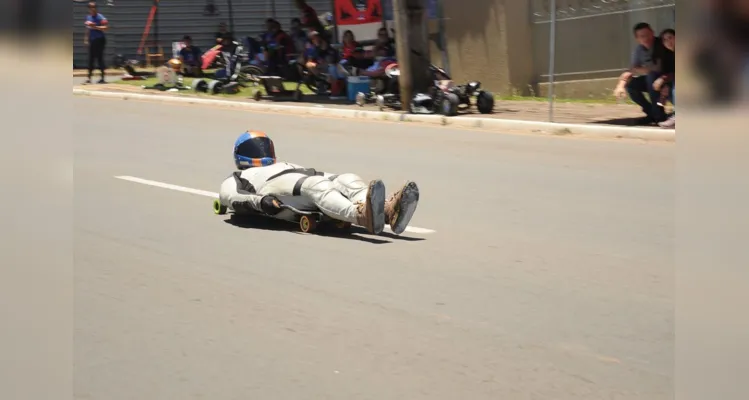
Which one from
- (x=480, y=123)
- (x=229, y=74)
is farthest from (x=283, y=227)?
(x=229, y=74)

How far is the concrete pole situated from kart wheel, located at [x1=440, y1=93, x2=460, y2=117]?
1165 mm

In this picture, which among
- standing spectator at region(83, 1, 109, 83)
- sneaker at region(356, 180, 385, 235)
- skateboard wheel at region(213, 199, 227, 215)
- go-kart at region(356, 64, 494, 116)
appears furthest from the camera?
standing spectator at region(83, 1, 109, 83)

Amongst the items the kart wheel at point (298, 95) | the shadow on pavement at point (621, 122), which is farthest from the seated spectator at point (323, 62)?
the shadow on pavement at point (621, 122)

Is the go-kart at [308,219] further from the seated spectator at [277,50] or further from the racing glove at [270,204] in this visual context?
the seated spectator at [277,50]

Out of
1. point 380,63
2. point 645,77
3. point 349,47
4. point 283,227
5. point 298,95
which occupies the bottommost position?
point 283,227

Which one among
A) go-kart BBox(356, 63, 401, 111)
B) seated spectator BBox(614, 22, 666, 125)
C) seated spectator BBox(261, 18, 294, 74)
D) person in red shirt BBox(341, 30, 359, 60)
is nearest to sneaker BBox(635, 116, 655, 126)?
seated spectator BBox(614, 22, 666, 125)

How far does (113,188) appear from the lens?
36.1 feet

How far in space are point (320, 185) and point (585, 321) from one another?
9.51ft

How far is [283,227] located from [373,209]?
130cm

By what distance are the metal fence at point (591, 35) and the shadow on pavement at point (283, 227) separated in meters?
10.9

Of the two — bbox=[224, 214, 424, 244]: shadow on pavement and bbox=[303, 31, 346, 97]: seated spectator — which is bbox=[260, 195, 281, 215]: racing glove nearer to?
bbox=[224, 214, 424, 244]: shadow on pavement

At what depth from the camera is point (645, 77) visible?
15.1 metres

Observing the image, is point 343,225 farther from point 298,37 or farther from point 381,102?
point 298,37

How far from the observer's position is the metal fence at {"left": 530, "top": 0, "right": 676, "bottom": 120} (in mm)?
18578
